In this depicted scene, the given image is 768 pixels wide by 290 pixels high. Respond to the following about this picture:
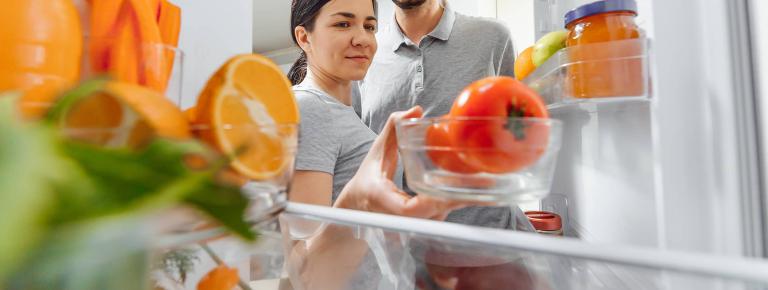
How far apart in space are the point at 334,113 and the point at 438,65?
0.33 metres

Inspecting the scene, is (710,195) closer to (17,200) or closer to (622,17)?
(622,17)

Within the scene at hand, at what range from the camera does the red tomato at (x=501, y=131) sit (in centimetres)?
32

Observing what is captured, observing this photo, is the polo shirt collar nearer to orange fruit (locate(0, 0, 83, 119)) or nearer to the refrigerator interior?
the refrigerator interior

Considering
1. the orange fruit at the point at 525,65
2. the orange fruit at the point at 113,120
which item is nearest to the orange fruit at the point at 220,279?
the orange fruit at the point at 113,120

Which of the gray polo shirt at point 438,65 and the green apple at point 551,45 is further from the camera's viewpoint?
the gray polo shirt at point 438,65

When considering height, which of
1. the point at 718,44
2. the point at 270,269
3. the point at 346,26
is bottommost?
the point at 270,269

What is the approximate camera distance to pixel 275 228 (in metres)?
0.29

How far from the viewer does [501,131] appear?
12.5 inches

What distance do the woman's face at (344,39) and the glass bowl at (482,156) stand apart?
1.77 ft

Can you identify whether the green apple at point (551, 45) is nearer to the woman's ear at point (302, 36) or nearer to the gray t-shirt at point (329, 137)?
the gray t-shirt at point (329, 137)

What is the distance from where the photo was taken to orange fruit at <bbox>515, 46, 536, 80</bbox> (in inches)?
31.0

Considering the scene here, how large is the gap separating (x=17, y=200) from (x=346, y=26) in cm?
82

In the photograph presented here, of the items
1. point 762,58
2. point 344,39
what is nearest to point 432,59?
point 344,39

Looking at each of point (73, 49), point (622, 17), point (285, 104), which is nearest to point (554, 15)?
point (622, 17)
